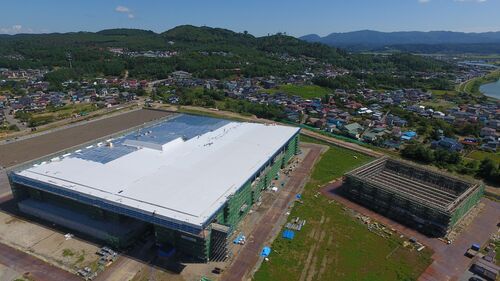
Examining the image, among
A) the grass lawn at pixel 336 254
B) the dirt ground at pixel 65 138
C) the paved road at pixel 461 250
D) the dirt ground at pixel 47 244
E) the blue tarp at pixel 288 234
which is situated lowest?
the paved road at pixel 461 250

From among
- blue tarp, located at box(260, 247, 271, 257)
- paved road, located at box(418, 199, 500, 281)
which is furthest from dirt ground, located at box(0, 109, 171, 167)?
paved road, located at box(418, 199, 500, 281)

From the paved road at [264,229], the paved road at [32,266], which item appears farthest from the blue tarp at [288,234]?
the paved road at [32,266]

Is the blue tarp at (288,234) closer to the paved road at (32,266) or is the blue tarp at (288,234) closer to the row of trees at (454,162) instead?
the paved road at (32,266)

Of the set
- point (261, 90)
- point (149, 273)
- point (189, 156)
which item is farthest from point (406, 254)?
point (261, 90)

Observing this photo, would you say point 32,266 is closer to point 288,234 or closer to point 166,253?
point 166,253

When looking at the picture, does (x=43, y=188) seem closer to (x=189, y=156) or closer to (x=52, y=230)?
(x=52, y=230)

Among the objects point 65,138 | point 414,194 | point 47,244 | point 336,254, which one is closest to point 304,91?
point 414,194

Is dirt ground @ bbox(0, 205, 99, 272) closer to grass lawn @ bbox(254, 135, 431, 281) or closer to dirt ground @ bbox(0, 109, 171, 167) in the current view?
grass lawn @ bbox(254, 135, 431, 281)
